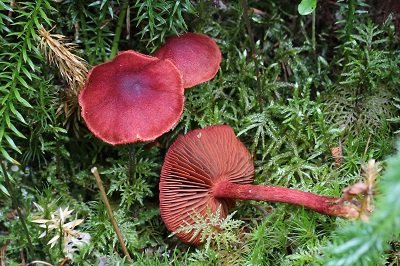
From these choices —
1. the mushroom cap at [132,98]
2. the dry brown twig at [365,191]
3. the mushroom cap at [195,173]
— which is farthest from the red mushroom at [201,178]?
the dry brown twig at [365,191]

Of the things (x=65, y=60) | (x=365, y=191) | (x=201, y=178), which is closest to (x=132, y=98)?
(x=65, y=60)

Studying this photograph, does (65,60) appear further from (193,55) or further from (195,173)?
(195,173)

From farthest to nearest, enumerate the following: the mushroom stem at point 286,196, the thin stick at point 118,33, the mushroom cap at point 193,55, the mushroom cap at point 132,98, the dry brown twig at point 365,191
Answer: the thin stick at point 118,33, the mushroom cap at point 193,55, the mushroom cap at point 132,98, the mushroom stem at point 286,196, the dry brown twig at point 365,191

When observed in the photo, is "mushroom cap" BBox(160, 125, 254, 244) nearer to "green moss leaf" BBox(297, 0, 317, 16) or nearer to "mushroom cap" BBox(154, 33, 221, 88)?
"mushroom cap" BBox(154, 33, 221, 88)

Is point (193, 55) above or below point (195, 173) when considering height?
above

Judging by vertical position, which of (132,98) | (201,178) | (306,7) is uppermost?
(306,7)

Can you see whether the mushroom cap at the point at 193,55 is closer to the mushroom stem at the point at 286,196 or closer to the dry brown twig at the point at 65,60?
the dry brown twig at the point at 65,60

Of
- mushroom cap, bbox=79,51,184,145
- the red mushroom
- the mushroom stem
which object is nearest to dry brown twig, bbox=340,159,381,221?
the mushroom stem

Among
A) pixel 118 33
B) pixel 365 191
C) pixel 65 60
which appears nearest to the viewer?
pixel 365 191

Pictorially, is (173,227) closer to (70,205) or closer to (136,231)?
(136,231)
